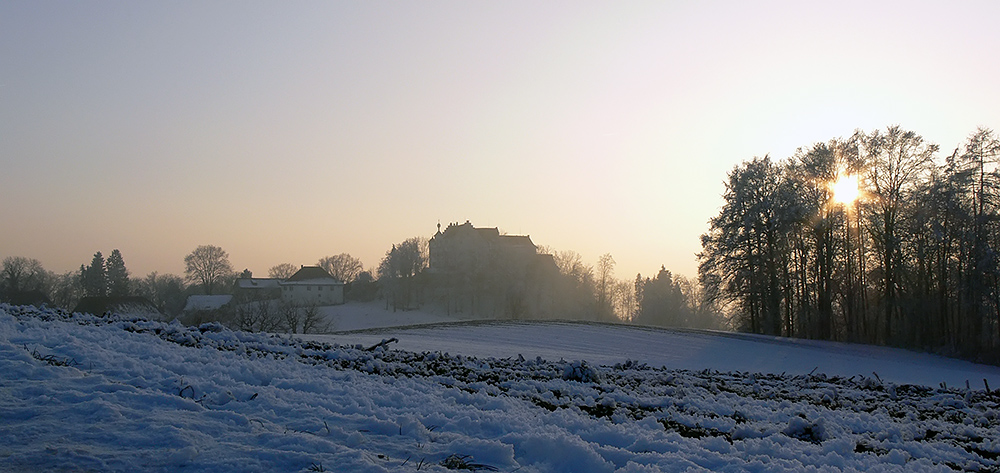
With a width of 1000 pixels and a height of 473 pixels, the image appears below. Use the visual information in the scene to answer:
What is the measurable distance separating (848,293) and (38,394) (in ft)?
132

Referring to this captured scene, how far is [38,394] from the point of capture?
5.28 m

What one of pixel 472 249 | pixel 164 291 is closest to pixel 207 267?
pixel 164 291

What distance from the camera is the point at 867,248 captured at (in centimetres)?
3703

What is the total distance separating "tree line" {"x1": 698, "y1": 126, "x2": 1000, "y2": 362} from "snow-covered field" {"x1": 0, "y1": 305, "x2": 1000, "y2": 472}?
2490 cm

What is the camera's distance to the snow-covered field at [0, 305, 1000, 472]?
4383 millimetres

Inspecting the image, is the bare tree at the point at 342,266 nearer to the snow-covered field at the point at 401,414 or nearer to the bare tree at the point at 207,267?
the bare tree at the point at 207,267

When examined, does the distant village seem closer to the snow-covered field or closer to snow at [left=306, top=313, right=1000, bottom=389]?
snow at [left=306, top=313, right=1000, bottom=389]

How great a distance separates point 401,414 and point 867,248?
37994mm

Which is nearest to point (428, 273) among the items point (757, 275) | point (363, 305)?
point (363, 305)

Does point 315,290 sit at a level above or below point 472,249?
below

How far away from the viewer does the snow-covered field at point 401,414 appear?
438 cm

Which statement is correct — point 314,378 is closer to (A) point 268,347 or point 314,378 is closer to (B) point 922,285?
(A) point 268,347

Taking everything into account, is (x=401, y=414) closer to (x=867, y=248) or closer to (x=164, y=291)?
(x=867, y=248)

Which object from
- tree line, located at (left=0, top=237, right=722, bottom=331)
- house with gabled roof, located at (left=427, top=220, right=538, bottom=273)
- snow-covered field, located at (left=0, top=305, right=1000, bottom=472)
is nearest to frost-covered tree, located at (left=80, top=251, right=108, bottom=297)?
tree line, located at (left=0, top=237, right=722, bottom=331)
